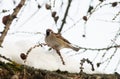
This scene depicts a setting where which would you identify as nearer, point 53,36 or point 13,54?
point 13,54

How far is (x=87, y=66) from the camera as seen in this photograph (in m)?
2.21

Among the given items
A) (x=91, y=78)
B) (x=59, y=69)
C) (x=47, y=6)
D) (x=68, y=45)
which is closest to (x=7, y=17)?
(x=59, y=69)

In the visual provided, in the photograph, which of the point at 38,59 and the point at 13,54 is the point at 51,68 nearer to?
the point at 38,59

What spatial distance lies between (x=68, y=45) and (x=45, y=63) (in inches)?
36.1

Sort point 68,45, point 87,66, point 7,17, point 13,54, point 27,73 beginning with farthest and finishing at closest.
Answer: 1. point 68,45
2. point 87,66
3. point 13,54
4. point 27,73
5. point 7,17

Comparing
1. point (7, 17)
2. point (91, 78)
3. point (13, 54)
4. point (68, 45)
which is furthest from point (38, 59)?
point (68, 45)

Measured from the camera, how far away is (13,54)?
1795 mm

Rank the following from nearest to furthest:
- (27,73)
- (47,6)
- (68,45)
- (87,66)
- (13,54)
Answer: (27,73) < (13,54) < (87,66) < (47,6) < (68,45)

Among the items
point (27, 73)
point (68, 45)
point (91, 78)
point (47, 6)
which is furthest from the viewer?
point (68, 45)

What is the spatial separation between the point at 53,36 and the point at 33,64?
0.90 meters

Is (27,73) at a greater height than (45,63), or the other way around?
(45,63)

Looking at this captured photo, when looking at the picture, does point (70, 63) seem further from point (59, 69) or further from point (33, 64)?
point (33, 64)

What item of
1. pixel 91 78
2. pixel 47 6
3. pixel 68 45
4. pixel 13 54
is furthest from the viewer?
pixel 68 45

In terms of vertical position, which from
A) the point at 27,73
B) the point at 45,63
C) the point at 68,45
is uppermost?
the point at 68,45
